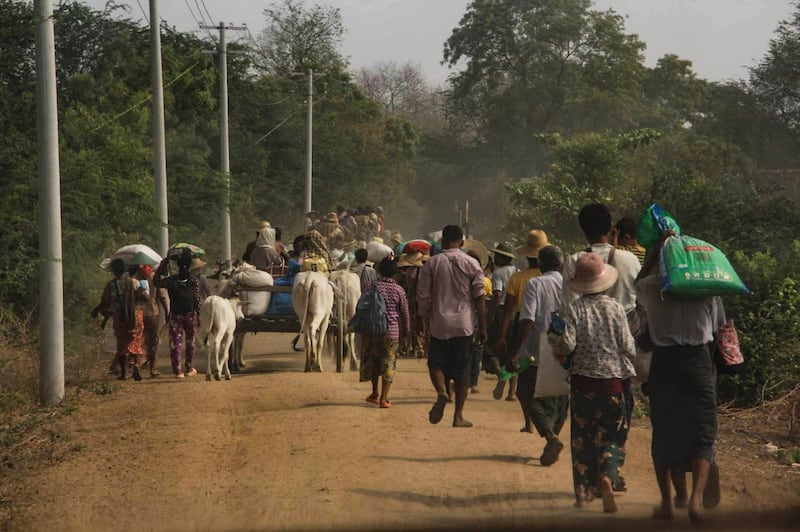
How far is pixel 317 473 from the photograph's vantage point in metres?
8.62

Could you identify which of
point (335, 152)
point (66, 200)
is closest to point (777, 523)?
point (66, 200)

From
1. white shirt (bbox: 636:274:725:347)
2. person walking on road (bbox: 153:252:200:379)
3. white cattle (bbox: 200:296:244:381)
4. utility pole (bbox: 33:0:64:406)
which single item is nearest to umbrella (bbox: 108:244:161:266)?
person walking on road (bbox: 153:252:200:379)

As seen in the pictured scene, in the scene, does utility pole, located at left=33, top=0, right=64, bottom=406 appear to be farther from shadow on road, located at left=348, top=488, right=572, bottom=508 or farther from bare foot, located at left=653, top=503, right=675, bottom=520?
bare foot, located at left=653, top=503, right=675, bottom=520

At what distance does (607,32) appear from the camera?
58.9m

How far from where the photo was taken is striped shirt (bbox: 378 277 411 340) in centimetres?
1175

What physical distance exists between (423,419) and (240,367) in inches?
223

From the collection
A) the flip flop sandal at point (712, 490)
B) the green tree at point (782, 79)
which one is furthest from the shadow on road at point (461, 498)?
the green tree at point (782, 79)

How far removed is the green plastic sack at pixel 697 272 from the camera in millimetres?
6824

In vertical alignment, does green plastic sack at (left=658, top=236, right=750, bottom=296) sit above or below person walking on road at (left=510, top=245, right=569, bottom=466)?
above

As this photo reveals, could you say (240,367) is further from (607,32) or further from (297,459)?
(607,32)

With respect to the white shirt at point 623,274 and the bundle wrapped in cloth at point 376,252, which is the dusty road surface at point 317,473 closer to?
the white shirt at point 623,274

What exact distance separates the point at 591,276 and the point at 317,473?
269 centimetres

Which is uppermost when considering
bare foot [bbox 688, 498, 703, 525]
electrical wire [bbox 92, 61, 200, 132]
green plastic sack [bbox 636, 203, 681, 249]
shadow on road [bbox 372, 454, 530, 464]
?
electrical wire [bbox 92, 61, 200, 132]

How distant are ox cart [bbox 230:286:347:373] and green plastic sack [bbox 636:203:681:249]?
830cm
